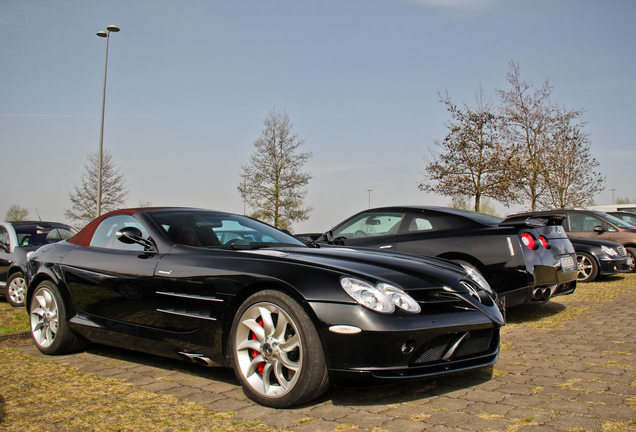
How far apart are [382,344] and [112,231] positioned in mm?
2903

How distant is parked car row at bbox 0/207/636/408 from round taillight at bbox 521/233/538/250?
2173 mm

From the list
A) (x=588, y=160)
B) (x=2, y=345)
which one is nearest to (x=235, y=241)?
(x=2, y=345)

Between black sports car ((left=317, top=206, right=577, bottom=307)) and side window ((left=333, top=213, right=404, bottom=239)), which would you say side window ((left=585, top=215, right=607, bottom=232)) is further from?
side window ((left=333, top=213, right=404, bottom=239))

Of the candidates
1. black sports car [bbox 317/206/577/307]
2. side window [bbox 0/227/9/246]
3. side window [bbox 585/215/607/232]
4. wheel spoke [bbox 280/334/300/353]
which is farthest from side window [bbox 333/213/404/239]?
side window [bbox 585/215/607/232]

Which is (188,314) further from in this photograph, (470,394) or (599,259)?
(599,259)

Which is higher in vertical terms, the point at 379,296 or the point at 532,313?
the point at 379,296

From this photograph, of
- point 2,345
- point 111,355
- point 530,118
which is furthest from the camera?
point 530,118

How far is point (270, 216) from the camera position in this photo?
35719 mm

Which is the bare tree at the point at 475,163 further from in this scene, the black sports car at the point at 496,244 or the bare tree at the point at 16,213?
the bare tree at the point at 16,213

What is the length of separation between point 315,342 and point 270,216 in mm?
32510

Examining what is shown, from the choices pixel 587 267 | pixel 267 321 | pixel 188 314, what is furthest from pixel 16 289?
pixel 587 267

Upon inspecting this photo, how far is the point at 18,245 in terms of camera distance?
382 inches

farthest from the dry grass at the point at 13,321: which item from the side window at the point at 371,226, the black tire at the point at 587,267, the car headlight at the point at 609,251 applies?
the car headlight at the point at 609,251

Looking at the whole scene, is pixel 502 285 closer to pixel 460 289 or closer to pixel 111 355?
pixel 460 289
